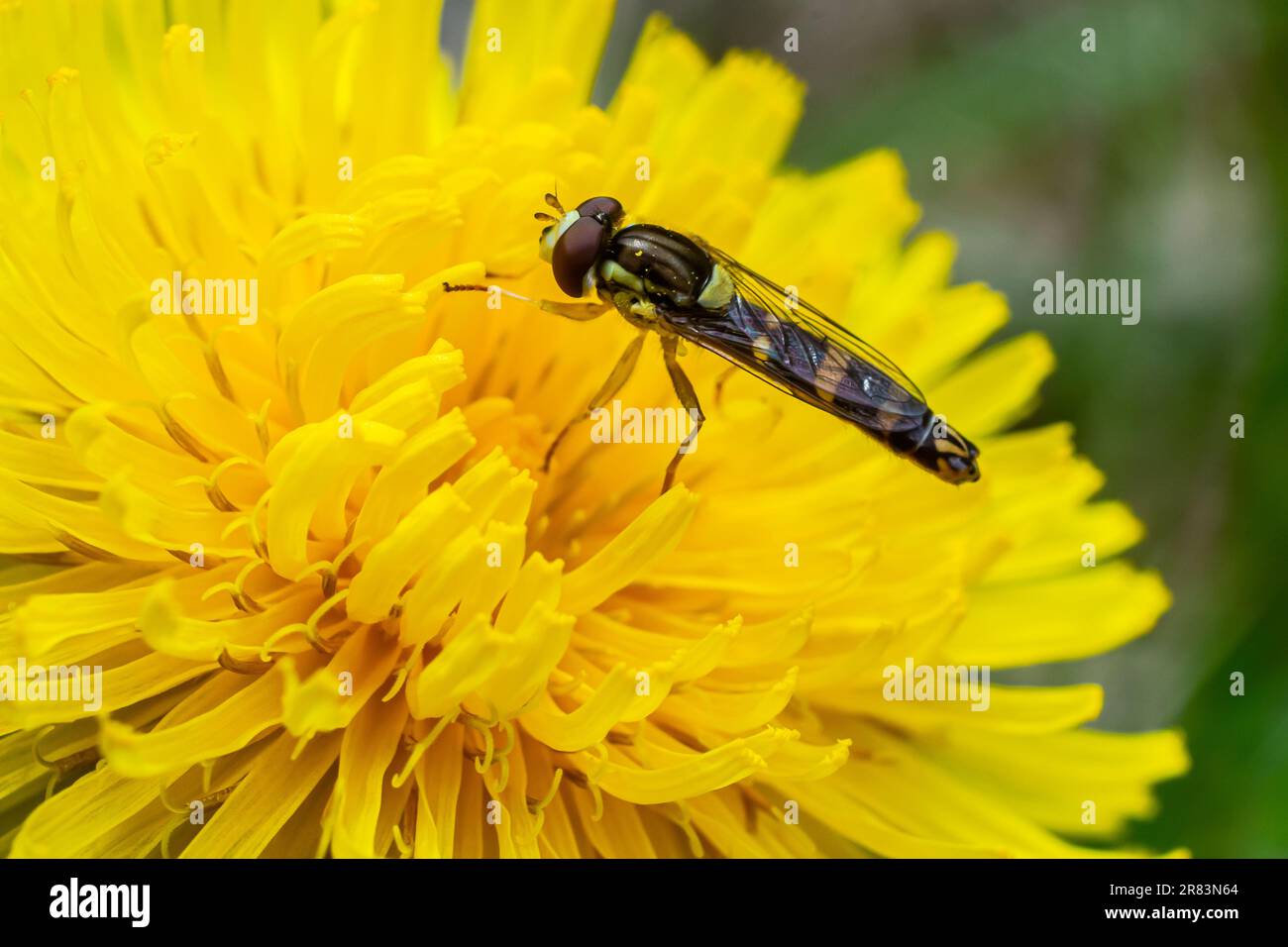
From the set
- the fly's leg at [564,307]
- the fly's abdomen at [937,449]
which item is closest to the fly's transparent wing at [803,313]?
the fly's abdomen at [937,449]

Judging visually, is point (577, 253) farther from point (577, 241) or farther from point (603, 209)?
point (603, 209)

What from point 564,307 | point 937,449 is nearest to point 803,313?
point 937,449

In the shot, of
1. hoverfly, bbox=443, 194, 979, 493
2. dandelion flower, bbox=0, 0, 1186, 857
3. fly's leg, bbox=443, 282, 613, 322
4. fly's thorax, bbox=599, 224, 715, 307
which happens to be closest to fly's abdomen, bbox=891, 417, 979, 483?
hoverfly, bbox=443, 194, 979, 493

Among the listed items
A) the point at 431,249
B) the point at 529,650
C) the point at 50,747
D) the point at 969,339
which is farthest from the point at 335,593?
the point at 969,339

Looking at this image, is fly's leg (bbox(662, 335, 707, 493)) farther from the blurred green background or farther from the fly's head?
the blurred green background

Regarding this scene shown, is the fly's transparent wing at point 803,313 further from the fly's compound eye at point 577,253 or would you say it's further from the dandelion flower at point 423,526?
the fly's compound eye at point 577,253

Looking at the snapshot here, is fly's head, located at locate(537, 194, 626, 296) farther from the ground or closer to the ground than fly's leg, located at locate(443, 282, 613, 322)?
farther from the ground
